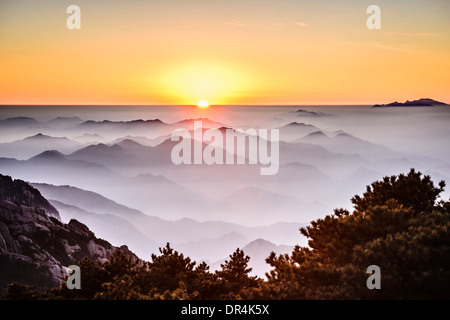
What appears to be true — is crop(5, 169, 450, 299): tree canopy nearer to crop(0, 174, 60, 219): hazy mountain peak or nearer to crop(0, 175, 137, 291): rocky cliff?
crop(0, 175, 137, 291): rocky cliff

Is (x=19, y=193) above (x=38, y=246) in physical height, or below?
above

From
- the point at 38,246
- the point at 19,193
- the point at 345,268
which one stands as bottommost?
the point at 38,246

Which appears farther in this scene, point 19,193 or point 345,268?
point 19,193

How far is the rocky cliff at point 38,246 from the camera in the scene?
125 ft

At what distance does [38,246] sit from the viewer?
4428 cm

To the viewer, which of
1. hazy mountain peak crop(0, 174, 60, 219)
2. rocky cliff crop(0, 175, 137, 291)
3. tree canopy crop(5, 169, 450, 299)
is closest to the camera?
tree canopy crop(5, 169, 450, 299)

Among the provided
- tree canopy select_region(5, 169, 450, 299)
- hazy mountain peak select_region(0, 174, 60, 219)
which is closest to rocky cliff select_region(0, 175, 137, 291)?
hazy mountain peak select_region(0, 174, 60, 219)

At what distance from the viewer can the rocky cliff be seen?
38.0 metres

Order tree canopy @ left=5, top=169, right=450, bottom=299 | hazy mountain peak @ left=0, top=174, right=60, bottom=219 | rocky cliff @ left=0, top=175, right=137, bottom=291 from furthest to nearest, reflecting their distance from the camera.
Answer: hazy mountain peak @ left=0, top=174, right=60, bottom=219, rocky cliff @ left=0, top=175, right=137, bottom=291, tree canopy @ left=5, top=169, right=450, bottom=299

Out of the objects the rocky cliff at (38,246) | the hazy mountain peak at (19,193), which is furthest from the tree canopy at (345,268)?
the hazy mountain peak at (19,193)

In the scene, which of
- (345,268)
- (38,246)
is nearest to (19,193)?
(38,246)

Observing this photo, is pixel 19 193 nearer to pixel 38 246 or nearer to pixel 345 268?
pixel 38 246

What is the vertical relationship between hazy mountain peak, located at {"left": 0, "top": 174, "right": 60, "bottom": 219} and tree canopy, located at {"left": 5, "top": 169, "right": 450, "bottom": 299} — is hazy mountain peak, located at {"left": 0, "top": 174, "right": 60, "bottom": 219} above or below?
above

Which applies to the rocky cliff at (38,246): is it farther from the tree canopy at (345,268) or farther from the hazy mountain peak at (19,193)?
the tree canopy at (345,268)
